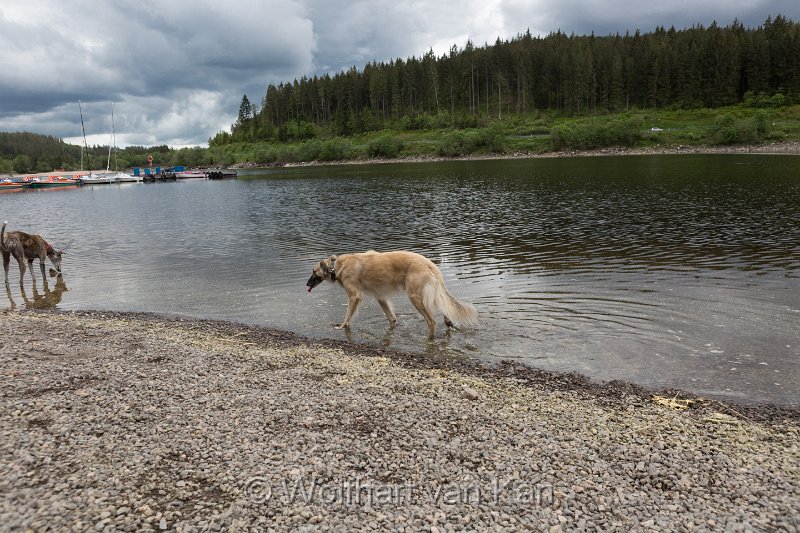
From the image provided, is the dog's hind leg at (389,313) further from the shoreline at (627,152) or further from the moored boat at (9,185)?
the moored boat at (9,185)

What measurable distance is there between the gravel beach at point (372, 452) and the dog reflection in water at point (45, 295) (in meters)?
9.15

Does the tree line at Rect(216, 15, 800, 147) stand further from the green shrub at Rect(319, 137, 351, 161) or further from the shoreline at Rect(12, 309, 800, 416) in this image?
the shoreline at Rect(12, 309, 800, 416)

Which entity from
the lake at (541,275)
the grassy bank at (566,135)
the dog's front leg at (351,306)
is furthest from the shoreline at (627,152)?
the dog's front leg at (351,306)

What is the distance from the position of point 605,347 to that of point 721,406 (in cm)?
350

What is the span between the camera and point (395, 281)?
42.8ft

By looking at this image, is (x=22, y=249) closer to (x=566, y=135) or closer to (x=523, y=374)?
(x=523, y=374)

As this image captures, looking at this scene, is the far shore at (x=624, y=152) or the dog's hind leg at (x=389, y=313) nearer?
the dog's hind leg at (x=389, y=313)

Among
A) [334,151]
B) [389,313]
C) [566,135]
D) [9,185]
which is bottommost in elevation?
[389,313]

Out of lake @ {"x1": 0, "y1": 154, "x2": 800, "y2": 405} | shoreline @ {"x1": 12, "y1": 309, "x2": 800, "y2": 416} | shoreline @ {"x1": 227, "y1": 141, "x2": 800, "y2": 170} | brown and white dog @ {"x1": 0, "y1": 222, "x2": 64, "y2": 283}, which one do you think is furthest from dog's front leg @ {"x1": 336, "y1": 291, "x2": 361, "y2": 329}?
shoreline @ {"x1": 227, "y1": 141, "x2": 800, "y2": 170}

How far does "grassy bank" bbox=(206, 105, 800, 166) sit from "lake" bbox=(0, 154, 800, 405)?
75185 mm

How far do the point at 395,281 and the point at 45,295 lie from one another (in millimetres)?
15011

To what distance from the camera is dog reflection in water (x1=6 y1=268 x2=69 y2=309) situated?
59.0ft

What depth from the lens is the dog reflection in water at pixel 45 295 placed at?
708 inches

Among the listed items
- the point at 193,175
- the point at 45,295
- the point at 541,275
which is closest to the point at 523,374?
the point at 541,275
